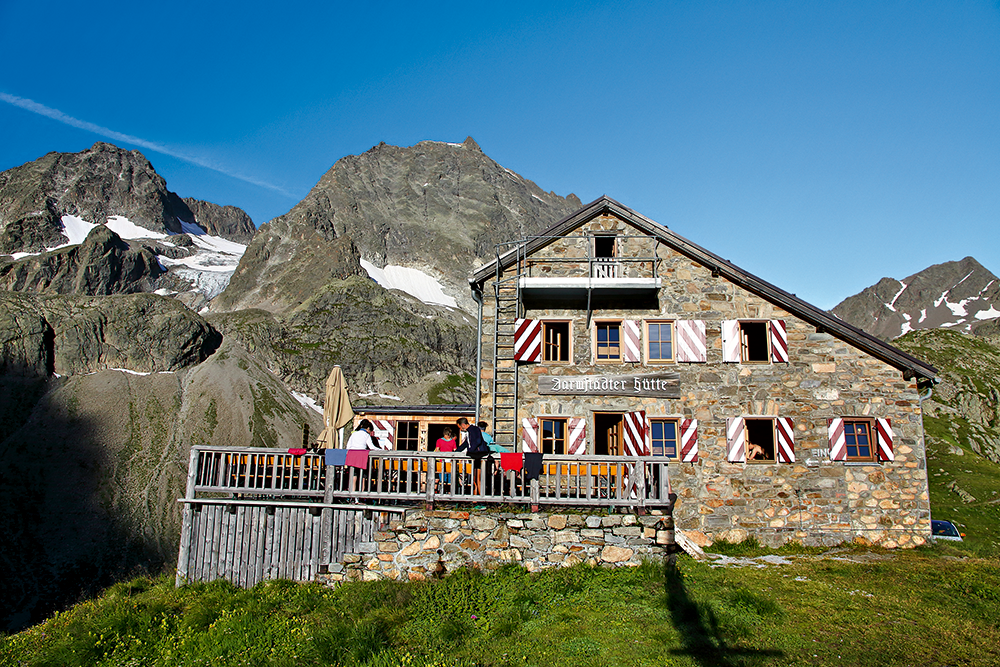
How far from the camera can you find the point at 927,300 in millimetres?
176875

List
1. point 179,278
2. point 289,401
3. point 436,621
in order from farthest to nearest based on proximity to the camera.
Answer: point 179,278
point 289,401
point 436,621

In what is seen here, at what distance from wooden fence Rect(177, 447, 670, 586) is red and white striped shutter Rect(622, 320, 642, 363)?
486 cm

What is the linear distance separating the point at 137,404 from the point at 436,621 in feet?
241

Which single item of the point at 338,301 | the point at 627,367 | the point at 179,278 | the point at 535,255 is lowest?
the point at 627,367

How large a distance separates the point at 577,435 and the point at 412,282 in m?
159

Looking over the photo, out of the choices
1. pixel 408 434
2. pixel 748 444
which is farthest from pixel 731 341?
pixel 408 434

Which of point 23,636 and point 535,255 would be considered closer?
point 23,636

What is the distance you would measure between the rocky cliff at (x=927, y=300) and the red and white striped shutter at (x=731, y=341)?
168 m

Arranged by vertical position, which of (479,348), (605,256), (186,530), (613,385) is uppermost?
(605,256)

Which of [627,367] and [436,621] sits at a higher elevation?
[627,367]

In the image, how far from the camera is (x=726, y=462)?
54.3ft

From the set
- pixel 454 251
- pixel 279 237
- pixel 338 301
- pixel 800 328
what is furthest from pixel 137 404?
pixel 454 251

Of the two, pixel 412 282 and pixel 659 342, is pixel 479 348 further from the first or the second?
pixel 412 282

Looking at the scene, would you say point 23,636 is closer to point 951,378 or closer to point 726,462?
point 726,462
